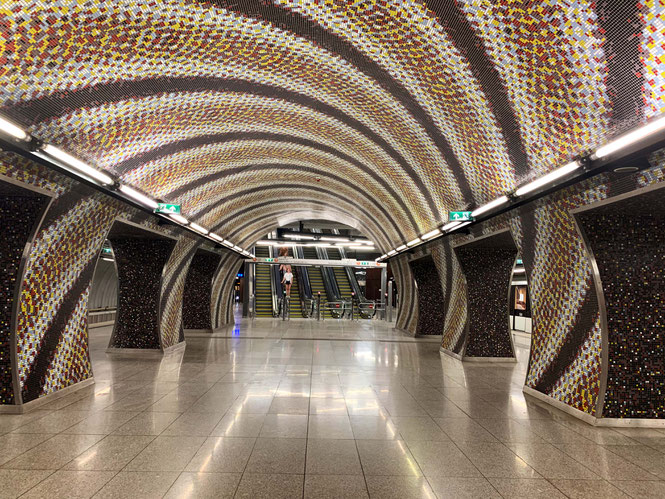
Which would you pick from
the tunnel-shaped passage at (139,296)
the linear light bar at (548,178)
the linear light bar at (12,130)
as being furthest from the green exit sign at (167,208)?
the linear light bar at (548,178)

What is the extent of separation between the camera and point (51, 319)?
5945 millimetres

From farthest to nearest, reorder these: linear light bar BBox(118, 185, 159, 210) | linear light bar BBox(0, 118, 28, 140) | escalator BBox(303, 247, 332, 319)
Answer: escalator BBox(303, 247, 332, 319) < linear light bar BBox(118, 185, 159, 210) < linear light bar BBox(0, 118, 28, 140)

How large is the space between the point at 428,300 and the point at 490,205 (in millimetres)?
8202

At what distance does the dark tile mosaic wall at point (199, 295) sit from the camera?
14.9 meters

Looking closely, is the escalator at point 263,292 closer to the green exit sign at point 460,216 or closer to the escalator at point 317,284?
the escalator at point 317,284

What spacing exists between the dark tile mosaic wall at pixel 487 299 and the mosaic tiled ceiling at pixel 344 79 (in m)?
Result: 2.61

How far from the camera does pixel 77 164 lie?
189 inches

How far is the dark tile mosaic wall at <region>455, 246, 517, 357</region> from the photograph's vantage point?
382 inches

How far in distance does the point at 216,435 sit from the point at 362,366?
4.58 metres

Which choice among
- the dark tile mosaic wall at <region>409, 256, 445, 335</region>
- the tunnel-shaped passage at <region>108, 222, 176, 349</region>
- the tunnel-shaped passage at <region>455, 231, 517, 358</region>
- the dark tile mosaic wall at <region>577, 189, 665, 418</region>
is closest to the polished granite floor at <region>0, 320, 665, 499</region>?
the dark tile mosaic wall at <region>577, 189, 665, 418</region>

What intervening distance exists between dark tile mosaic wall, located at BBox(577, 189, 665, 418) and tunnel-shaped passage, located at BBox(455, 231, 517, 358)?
14.6 ft

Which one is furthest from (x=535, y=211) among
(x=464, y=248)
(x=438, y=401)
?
(x=464, y=248)

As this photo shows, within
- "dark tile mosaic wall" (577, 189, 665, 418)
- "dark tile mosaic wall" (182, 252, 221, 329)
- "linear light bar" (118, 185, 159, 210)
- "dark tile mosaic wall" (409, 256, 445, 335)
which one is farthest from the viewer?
"dark tile mosaic wall" (182, 252, 221, 329)

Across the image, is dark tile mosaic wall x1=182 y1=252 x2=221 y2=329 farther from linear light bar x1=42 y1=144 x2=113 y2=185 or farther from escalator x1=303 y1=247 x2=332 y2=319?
linear light bar x1=42 y1=144 x2=113 y2=185
